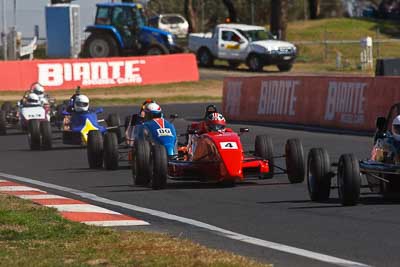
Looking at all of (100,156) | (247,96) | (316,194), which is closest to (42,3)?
(247,96)

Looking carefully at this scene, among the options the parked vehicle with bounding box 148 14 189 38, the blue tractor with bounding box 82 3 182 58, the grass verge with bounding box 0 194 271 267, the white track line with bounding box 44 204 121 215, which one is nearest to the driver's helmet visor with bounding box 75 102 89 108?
Answer: the white track line with bounding box 44 204 121 215

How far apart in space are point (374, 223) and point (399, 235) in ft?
2.77

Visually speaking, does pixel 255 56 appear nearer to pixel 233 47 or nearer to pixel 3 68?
pixel 233 47

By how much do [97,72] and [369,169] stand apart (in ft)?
103

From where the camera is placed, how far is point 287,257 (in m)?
9.91

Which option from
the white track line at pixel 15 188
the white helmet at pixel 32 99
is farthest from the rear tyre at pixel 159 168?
the white helmet at pixel 32 99

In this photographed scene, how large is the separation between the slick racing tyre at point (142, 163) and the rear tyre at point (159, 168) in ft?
1.22

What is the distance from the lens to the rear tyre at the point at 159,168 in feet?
51.1

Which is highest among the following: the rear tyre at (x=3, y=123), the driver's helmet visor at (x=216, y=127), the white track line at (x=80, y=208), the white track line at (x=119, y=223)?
the driver's helmet visor at (x=216, y=127)

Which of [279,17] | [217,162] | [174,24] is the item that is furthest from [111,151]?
[174,24]

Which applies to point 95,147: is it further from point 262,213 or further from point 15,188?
point 262,213

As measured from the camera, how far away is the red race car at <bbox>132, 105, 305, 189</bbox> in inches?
616

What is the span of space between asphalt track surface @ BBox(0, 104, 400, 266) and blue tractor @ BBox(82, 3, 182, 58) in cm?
3084

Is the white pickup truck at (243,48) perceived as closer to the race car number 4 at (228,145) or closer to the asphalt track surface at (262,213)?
the asphalt track surface at (262,213)
